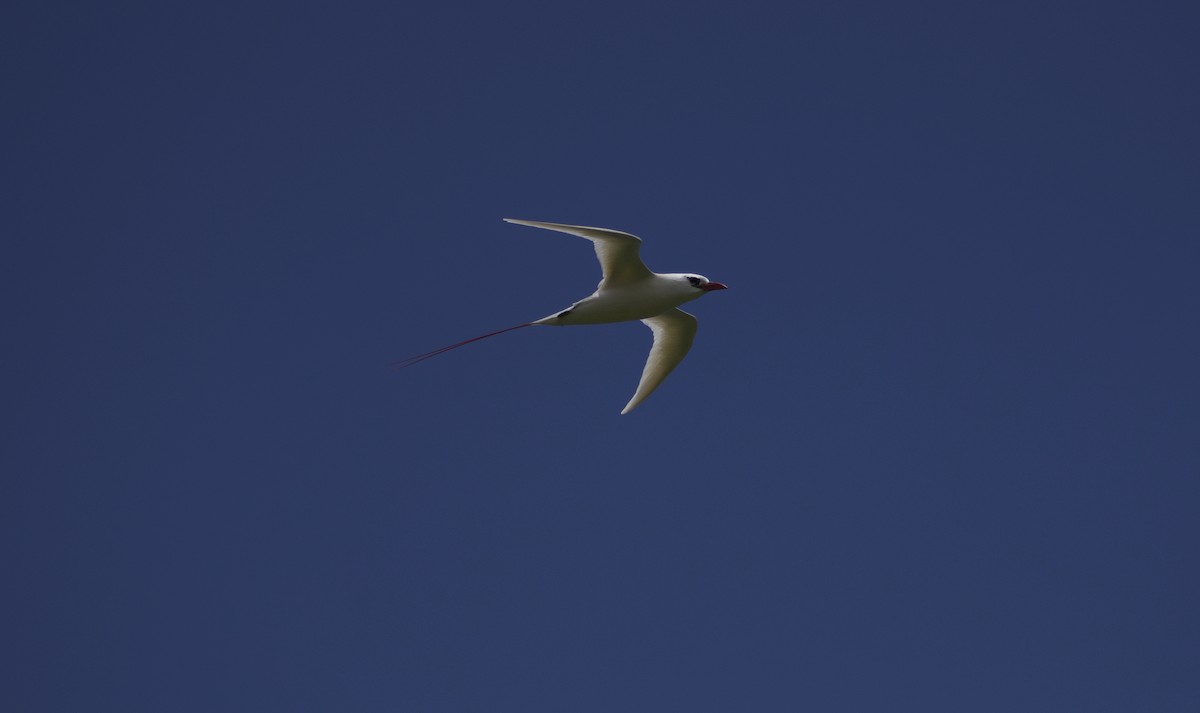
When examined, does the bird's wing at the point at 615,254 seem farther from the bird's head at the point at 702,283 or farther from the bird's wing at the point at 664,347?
the bird's wing at the point at 664,347

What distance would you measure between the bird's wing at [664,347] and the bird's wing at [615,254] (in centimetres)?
226

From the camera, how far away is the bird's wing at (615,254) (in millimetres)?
15312

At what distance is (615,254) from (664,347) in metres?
3.22

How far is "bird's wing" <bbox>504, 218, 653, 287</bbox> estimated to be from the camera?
15.3m

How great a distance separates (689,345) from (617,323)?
1867mm

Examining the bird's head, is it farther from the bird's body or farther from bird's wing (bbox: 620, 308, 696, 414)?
bird's wing (bbox: 620, 308, 696, 414)

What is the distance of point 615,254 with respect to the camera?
16078mm

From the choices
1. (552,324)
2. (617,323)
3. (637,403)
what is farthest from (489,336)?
(637,403)

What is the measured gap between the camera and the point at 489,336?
15547 millimetres

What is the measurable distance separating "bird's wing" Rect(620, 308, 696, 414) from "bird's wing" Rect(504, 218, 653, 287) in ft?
7.43

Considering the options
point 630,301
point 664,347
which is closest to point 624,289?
point 630,301

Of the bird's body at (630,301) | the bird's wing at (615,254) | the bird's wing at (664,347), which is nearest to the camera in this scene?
the bird's wing at (615,254)

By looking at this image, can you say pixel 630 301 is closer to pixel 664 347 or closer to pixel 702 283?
pixel 702 283

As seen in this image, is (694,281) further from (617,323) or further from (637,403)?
(637,403)
